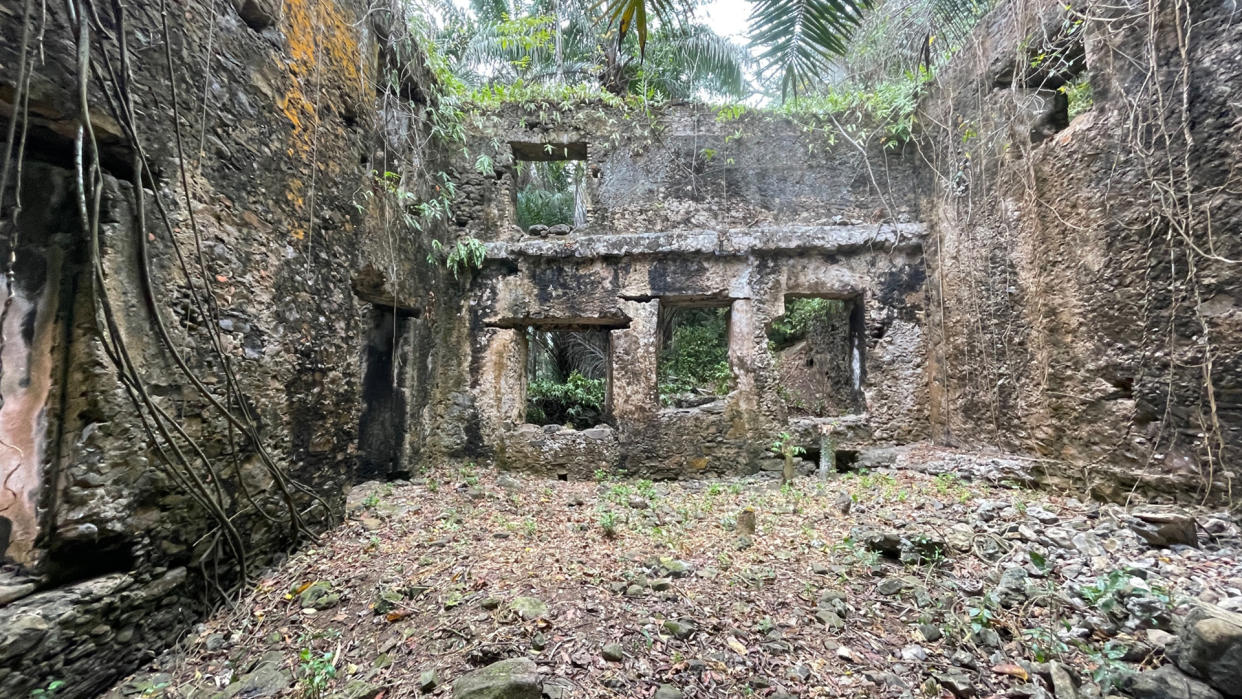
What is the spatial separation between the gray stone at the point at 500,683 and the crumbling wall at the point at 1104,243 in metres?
3.65

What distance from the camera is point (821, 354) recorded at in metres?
7.84

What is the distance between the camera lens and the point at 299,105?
3.04 m

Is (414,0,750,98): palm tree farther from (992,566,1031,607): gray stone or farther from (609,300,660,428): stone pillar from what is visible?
(992,566,1031,607): gray stone

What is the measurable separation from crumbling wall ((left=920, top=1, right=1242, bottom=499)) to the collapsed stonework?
0.8 inches

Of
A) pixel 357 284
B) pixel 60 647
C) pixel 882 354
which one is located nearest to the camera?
pixel 60 647

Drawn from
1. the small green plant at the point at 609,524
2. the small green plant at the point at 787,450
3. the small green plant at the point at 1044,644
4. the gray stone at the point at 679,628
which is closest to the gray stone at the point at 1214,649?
the small green plant at the point at 1044,644

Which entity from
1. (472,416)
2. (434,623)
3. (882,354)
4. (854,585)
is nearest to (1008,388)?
(882,354)

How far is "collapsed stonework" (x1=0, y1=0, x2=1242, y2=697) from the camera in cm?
193

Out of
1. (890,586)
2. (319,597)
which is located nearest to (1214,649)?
(890,586)

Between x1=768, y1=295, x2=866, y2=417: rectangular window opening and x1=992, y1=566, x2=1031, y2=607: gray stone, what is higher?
x1=768, y1=295, x2=866, y2=417: rectangular window opening

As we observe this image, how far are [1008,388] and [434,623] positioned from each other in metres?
4.63

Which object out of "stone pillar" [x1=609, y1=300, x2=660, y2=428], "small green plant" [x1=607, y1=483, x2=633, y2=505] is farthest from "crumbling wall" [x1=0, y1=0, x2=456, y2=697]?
"stone pillar" [x1=609, y1=300, x2=660, y2=428]

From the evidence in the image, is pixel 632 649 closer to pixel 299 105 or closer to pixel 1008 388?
pixel 299 105

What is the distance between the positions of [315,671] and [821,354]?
7566 mm
